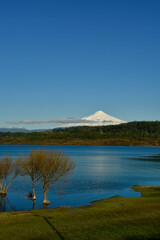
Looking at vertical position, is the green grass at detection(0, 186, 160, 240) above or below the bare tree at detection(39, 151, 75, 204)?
below

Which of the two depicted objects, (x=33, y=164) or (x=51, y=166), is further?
(x=33, y=164)

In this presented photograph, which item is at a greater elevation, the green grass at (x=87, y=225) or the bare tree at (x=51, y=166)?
the bare tree at (x=51, y=166)

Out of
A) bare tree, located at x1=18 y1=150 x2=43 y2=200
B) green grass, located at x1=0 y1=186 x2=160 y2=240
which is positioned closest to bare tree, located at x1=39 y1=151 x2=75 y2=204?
bare tree, located at x1=18 y1=150 x2=43 y2=200

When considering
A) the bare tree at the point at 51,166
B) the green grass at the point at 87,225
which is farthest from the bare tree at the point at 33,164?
the green grass at the point at 87,225

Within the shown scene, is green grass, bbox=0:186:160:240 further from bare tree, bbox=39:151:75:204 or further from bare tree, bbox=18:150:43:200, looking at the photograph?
bare tree, bbox=18:150:43:200

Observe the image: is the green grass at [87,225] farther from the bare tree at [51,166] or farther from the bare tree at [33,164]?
the bare tree at [33,164]

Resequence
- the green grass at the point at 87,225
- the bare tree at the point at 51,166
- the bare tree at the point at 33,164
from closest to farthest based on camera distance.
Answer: the green grass at the point at 87,225, the bare tree at the point at 51,166, the bare tree at the point at 33,164

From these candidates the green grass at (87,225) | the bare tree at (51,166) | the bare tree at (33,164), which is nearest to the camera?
the green grass at (87,225)

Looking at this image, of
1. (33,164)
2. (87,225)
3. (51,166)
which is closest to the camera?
(87,225)

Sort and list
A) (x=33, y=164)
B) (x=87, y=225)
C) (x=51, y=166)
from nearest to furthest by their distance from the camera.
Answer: (x=87, y=225), (x=51, y=166), (x=33, y=164)

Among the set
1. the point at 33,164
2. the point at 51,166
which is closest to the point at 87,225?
the point at 51,166

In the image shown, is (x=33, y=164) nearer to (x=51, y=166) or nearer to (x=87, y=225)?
(x=51, y=166)

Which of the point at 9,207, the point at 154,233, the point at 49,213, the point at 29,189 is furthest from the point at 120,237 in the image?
the point at 29,189

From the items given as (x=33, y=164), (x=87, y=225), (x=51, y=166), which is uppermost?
(x=33, y=164)
